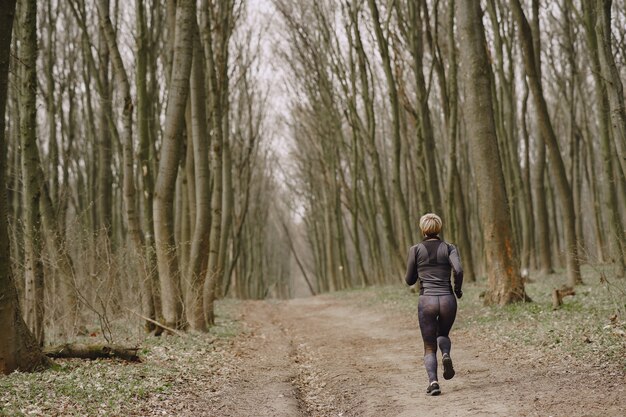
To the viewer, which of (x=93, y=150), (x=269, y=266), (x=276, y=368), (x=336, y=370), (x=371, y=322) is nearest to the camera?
(x=336, y=370)

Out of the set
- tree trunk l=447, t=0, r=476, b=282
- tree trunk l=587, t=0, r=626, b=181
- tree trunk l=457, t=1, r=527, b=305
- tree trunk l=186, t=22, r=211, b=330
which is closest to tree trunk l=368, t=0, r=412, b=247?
tree trunk l=447, t=0, r=476, b=282

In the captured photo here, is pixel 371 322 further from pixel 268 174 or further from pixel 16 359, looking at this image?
pixel 268 174

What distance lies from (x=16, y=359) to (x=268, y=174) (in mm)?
34069

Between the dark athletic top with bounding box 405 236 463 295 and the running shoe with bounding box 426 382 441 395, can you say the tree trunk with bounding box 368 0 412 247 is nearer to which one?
the dark athletic top with bounding box 405 236 463 295

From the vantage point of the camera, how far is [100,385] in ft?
22.5

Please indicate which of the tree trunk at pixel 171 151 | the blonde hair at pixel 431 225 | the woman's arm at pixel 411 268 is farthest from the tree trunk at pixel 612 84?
the tree trunk at pixel 171 151

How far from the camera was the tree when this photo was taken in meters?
6.76

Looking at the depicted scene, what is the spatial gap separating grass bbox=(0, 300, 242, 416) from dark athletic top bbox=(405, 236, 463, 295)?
3.13m

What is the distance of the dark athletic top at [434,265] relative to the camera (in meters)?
6.68

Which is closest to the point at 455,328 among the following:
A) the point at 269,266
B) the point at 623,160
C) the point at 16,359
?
the point at 623,160

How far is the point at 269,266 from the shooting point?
52.2 meters

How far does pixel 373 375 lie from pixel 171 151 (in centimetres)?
592

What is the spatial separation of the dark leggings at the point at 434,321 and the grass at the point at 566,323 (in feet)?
5.99

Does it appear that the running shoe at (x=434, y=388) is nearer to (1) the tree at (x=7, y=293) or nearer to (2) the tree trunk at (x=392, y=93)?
A: (1) the tree at (x=7, y=293)
